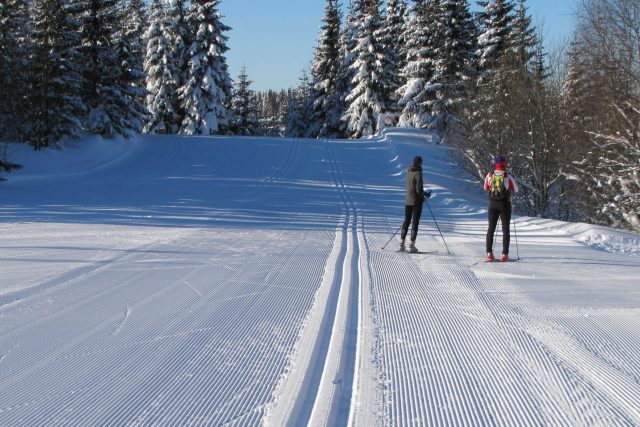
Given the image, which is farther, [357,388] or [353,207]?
[353,207]

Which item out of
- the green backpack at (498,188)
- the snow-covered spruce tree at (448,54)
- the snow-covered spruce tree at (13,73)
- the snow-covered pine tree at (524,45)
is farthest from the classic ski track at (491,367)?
the snow-covered spruce tree at (448,54)

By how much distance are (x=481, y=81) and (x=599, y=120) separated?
9452mm

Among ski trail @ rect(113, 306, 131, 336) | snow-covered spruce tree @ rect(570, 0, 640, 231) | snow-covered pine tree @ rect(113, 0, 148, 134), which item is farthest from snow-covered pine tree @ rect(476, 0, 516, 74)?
ski trail @ rect(113, 306, 131, 336)

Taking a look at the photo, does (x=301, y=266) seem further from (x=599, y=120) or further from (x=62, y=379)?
(x=599, y=120)

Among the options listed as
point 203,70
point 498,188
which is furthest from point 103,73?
point 498,188

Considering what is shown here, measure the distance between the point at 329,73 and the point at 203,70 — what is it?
47.9 feet

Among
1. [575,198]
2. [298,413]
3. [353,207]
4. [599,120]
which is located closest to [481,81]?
[575,198]

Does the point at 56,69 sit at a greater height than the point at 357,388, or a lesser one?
greater

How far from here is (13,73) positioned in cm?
2091

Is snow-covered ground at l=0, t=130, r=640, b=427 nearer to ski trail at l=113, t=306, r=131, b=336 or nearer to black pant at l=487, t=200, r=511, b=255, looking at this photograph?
ski trail at l=113, t=306, r=131, b=336

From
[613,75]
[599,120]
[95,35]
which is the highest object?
[95,35]

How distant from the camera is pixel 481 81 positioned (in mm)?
24719

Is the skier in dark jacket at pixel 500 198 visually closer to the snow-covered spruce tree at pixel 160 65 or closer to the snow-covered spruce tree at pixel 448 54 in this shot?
the snow-covered spruce tree at pixel 448 54

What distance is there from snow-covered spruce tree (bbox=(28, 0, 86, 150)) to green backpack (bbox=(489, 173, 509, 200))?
67.0 feet
